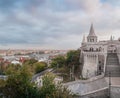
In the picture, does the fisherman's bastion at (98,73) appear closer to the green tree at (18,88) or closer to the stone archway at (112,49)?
the stone archway at (112,49)

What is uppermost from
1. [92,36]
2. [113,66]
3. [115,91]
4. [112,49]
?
[92,36]

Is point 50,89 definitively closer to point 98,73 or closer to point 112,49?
point 98,73

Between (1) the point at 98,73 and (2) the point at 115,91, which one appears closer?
(2) the point at 115,91

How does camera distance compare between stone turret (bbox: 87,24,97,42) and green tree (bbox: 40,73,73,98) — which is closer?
green tree (bbox: 40,73,73,98)

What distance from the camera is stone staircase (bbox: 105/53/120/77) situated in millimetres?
25812

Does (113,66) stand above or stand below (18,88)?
above

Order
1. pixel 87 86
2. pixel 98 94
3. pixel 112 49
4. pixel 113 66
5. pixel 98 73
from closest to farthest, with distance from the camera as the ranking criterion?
1. pixel 98 94
2. pixel 87 86
3. pixel 113 66
4. pixel 98 73
5. pixel 112 49

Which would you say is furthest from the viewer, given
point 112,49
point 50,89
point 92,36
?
point 92,36

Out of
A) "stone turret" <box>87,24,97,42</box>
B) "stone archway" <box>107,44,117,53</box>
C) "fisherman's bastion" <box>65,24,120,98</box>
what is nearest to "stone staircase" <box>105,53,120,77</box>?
"fisherman's bastion" <box>65,24,120,98</box>

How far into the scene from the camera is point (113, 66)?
27609mm

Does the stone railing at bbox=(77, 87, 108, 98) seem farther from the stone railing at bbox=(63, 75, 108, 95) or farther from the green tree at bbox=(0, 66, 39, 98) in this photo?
the green tree at bbox=(0, 66, 39, 98)

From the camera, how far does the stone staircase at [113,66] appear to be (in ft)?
84.7

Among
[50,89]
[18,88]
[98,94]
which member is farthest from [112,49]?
[18,88]

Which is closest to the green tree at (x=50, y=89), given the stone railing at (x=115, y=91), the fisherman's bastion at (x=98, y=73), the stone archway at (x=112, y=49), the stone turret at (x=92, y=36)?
the fisherman's bastion at (x=98, y=73)
